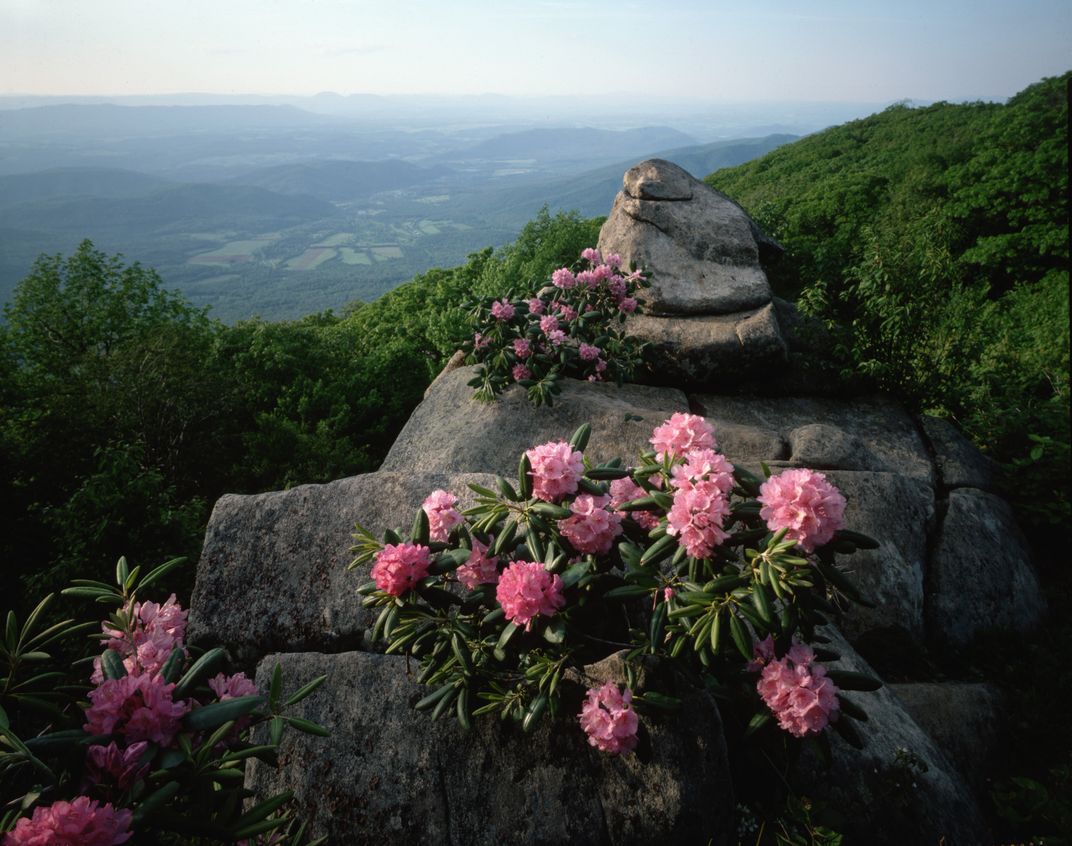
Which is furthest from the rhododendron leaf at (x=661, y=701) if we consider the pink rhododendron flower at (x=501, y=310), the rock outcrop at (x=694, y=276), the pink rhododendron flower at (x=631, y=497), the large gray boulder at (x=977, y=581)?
the rock outcrop at (x=694, y=276)

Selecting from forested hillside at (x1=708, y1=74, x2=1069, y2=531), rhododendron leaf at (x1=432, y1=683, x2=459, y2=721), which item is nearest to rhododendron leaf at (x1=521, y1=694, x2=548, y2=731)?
rhododendron leaf at (x1=432, y1=683, x2=459, y2=721)

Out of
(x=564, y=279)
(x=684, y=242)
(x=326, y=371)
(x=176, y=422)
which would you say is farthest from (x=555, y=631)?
(x=326, y=371)

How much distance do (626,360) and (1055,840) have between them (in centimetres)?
589

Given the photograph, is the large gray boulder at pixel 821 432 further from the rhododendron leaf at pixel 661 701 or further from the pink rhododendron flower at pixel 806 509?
the rhododendron leaf at pixel 661 701

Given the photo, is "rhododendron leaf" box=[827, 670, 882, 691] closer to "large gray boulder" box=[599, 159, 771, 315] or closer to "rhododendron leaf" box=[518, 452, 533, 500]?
"rhododendron leaf" box=[518, 452, 533, 500]

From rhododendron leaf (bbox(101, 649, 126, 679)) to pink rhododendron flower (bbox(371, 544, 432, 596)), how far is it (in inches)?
43.2

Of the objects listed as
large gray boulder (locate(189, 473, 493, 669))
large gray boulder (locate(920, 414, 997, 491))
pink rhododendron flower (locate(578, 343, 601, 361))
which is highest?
pink rhododendron flower (locate(578, 343, 601, 361))

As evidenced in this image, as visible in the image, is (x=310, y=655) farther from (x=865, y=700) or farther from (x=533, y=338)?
(x=533, y=338)

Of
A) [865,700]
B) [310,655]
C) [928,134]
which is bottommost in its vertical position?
[865,700]

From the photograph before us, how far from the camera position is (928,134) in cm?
3119

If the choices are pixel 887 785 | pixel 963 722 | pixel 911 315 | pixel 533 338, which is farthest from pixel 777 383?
pixel 887 785

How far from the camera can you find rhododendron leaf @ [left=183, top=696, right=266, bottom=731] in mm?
2273

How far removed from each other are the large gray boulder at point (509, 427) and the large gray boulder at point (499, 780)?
9.81ft

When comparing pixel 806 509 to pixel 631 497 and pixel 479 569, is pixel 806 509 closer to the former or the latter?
pixel 631 497
